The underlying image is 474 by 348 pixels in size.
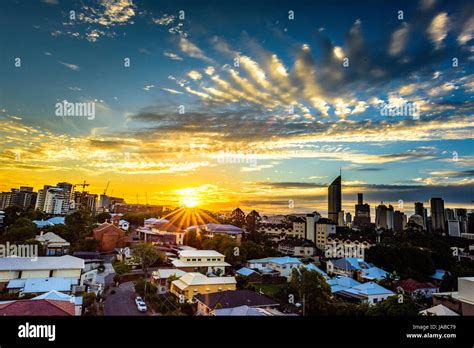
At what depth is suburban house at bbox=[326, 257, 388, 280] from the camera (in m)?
8.70

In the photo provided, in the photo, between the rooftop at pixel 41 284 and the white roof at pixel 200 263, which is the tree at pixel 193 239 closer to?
the white roof at pixel 200 263

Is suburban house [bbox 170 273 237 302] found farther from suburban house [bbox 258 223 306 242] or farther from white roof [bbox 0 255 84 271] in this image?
suburban house [bbox 258 223 306 242]

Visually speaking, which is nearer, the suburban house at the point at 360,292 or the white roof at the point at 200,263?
the white roof at the point at 200,263

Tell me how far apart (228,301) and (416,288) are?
6077mm

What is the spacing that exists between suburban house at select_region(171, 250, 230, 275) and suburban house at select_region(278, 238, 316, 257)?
3028mm

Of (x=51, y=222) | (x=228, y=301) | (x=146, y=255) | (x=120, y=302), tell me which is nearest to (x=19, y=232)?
(x=51, y=222)

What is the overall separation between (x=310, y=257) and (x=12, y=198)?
25.7ft

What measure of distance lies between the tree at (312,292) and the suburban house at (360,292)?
1.75 metres

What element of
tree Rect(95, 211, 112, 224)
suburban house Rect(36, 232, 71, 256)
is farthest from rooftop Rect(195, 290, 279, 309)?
tree Rect(95, 211, 112, 224)

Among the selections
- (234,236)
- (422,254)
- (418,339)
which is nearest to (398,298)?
(418,339)

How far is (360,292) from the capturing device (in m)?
6.60

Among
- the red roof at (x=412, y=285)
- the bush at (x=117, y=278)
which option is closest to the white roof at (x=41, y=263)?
the bush at (x=117, y=278)

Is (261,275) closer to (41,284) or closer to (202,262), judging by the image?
(202,262)

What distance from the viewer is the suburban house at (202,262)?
6163 mm
